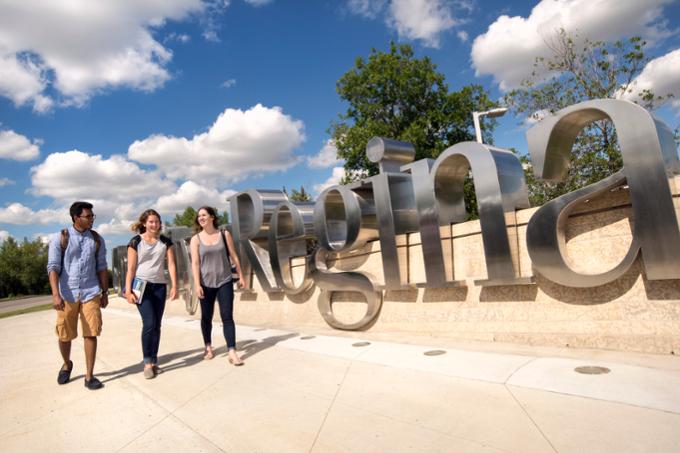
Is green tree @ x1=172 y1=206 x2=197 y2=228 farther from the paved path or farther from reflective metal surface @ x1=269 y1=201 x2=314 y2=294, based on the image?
reflective metal surface @ x1=269 y1=201 x2=314 y2=294

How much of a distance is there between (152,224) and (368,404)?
3028 mm

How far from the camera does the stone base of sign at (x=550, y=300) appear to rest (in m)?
3.90

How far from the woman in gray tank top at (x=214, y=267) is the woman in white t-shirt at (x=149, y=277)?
12.7 inches

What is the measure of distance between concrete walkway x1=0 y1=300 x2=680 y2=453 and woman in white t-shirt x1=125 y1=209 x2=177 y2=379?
12.9 inches

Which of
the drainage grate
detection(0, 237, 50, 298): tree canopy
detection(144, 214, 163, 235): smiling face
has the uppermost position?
detection(0, 237, 50, 298): tree canopy

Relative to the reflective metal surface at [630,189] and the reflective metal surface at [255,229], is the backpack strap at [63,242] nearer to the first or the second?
the reflective metal surface at [255,229]

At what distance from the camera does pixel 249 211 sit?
30.2ft

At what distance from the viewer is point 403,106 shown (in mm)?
24703

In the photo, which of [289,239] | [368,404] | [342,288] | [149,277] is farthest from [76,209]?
[289,239]

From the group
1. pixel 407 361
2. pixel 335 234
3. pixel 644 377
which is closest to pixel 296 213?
pixel 335 234

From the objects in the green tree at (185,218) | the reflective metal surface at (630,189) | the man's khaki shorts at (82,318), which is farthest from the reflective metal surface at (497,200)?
the green tree at (185,218)

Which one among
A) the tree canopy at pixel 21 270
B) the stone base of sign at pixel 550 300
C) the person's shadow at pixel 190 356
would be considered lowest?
the person's shadow at pixel 190 356

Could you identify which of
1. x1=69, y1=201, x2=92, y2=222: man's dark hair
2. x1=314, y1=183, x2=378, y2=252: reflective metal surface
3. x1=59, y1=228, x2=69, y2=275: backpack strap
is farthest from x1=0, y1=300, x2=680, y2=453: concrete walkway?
x1=314, y1=183, x2=378, y2=252: reflective metal surface

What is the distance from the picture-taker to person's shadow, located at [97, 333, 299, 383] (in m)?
4.71
